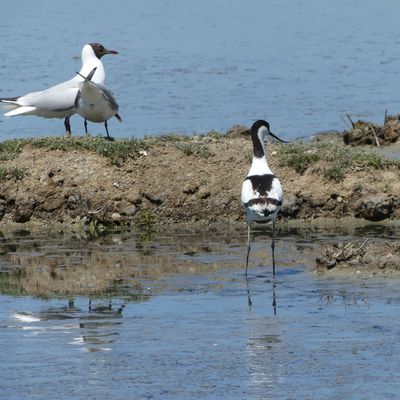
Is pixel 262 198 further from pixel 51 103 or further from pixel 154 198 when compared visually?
pixel 51 103

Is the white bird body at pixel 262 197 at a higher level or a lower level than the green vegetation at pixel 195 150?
lower

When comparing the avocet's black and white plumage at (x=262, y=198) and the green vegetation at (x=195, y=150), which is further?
the green vegetation at (x=195, y=150)

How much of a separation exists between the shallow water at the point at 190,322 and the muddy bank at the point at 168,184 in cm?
84

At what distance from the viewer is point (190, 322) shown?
34.7 ft

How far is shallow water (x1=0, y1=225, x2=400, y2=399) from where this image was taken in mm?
8867

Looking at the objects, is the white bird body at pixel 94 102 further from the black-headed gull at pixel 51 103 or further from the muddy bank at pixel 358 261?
the muddy bank at pixel 358 261

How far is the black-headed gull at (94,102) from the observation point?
16.9m

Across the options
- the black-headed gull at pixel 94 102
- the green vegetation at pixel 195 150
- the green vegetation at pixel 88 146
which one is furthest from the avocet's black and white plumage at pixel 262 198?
the black-headed gull at pixel 94 102

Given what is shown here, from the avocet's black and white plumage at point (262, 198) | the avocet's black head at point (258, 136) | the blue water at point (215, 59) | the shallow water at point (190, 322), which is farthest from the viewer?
the blue water at point (215, 59)

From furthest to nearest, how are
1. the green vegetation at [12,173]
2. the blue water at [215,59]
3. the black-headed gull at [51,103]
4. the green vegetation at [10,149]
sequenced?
the blue water at [215,59] < the black-headed gull at [51,103] < the green vegetation at [10,149] < the green vegetation at [12,173]

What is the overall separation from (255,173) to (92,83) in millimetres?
3909

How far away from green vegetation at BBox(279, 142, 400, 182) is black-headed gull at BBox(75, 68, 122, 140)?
2.45 metres

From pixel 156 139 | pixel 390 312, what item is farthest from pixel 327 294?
pixel 156 139

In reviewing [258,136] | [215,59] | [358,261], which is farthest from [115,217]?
[215,59]
